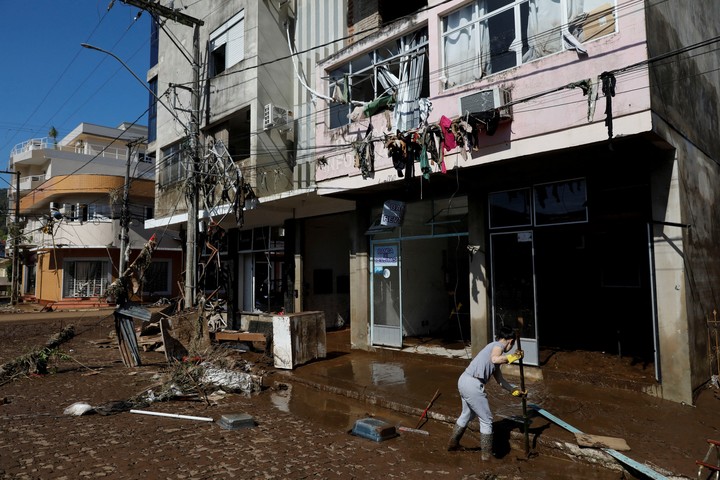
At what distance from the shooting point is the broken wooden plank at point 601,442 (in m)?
5.64

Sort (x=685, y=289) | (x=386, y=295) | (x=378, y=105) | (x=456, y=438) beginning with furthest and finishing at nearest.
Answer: (x=386, y=295) → (x=378, y=105) → (x=685, y=289) → (x=456, y=438)

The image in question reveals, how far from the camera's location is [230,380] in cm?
898

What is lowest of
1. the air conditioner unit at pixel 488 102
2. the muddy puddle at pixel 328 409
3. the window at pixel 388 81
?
the muddy puddle at pixel 328 409

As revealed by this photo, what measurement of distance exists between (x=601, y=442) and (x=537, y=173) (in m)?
5.43

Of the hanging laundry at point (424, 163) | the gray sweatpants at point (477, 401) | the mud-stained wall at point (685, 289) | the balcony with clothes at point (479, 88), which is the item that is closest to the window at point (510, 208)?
the balcony with clothes at point (479, 88)

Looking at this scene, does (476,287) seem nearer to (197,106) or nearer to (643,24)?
(643,24)

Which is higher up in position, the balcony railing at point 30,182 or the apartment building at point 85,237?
the balcony railing at point 30,182

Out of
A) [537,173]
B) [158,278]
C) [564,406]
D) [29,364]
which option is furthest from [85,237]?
[564,406]

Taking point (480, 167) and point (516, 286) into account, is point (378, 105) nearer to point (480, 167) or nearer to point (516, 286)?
point (480, 167)

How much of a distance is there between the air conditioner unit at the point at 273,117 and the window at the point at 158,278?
69.5 ft

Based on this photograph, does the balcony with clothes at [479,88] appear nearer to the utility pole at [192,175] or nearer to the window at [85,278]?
the utility pole at [192,175]

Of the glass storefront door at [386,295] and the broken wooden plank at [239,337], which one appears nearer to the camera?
the broken wooden plank at [239,337]

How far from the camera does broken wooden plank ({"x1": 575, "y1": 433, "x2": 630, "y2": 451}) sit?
5.64 m

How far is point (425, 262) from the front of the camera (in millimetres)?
13375
